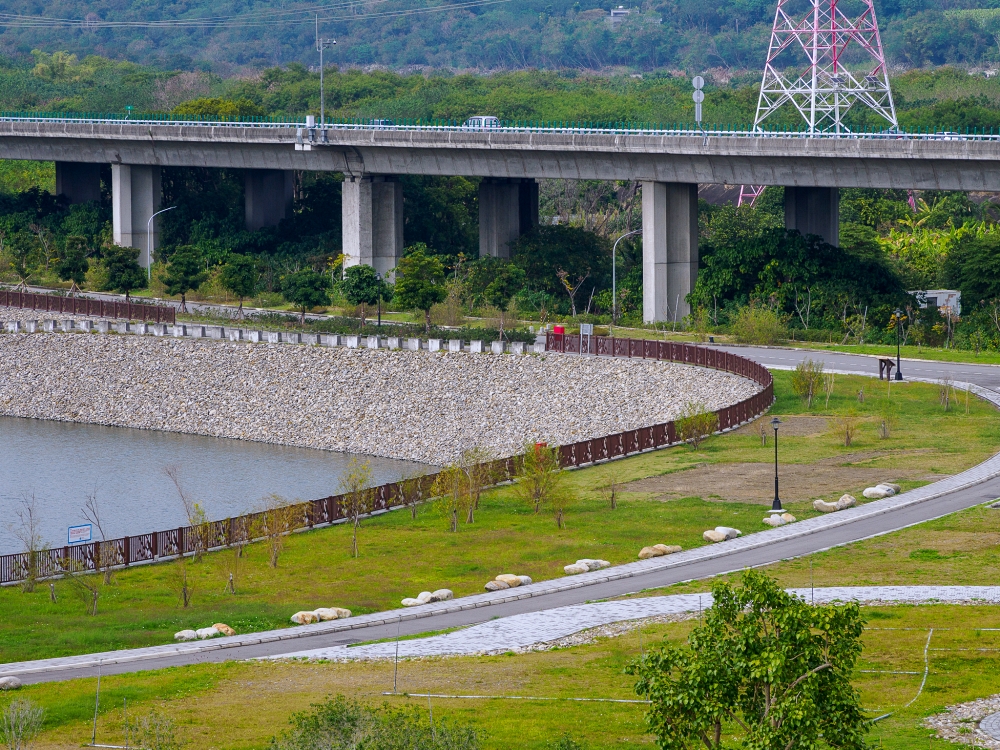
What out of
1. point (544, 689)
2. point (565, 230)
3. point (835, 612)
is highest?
point (565, 230)

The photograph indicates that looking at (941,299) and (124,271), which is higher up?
(124,271)

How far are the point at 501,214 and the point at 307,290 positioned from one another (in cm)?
1773

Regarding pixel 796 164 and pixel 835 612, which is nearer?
pixel 835 612

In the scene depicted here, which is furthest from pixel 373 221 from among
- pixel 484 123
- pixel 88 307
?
pixel 88 307

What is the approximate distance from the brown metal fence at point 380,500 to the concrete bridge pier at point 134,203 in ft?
164

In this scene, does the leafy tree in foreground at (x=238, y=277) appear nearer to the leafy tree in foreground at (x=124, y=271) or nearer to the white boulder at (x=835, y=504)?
the leafy tree in foreground at (x=124, y=271)

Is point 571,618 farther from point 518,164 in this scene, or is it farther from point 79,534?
point 518,164

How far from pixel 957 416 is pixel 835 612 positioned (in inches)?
1773

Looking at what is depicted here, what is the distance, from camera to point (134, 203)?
4828 inches

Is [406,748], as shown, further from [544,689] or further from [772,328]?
[772,328]

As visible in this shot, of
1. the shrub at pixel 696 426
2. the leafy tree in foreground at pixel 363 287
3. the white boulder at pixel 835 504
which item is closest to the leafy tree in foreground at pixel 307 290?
the leafy tree in foreground at pixel 363 287

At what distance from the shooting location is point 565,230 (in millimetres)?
109625

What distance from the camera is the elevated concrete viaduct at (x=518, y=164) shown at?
85.4 m

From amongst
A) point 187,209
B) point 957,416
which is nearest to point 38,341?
point 187,209
